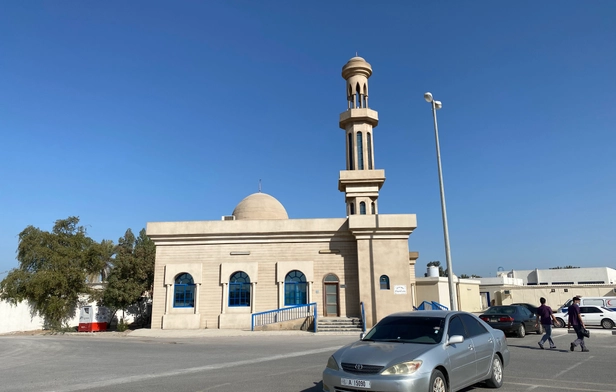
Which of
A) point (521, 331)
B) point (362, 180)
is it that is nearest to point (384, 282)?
point (521, 331)

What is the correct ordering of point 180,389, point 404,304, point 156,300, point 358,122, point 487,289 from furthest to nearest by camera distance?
point 487,289 < point 358,122 < point 156,300 < point 404,304 < point 180,389

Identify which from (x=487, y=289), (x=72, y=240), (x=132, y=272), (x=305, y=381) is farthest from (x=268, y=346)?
(x=487, y=289)

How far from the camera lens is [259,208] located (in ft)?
109

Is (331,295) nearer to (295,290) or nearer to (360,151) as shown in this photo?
(295,290)

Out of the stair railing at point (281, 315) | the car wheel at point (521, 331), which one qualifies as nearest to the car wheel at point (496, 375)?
the car wheel at point (521, 331)

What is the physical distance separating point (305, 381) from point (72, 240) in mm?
25075

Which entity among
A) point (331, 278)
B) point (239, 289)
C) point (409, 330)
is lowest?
point (409, 330)

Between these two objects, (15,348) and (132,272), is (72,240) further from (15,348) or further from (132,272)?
(15,348)

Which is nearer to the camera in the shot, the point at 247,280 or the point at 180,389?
the point at 180,389

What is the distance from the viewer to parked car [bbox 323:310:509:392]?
5.95 metres

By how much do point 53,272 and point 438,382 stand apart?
26.8 m

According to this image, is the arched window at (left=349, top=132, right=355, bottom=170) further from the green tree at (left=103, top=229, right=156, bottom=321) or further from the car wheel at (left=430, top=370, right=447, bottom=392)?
the car wheel at (left=430, top=370, right=447, bottom=392)

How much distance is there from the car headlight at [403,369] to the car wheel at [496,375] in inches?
100

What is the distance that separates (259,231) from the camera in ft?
82.5
